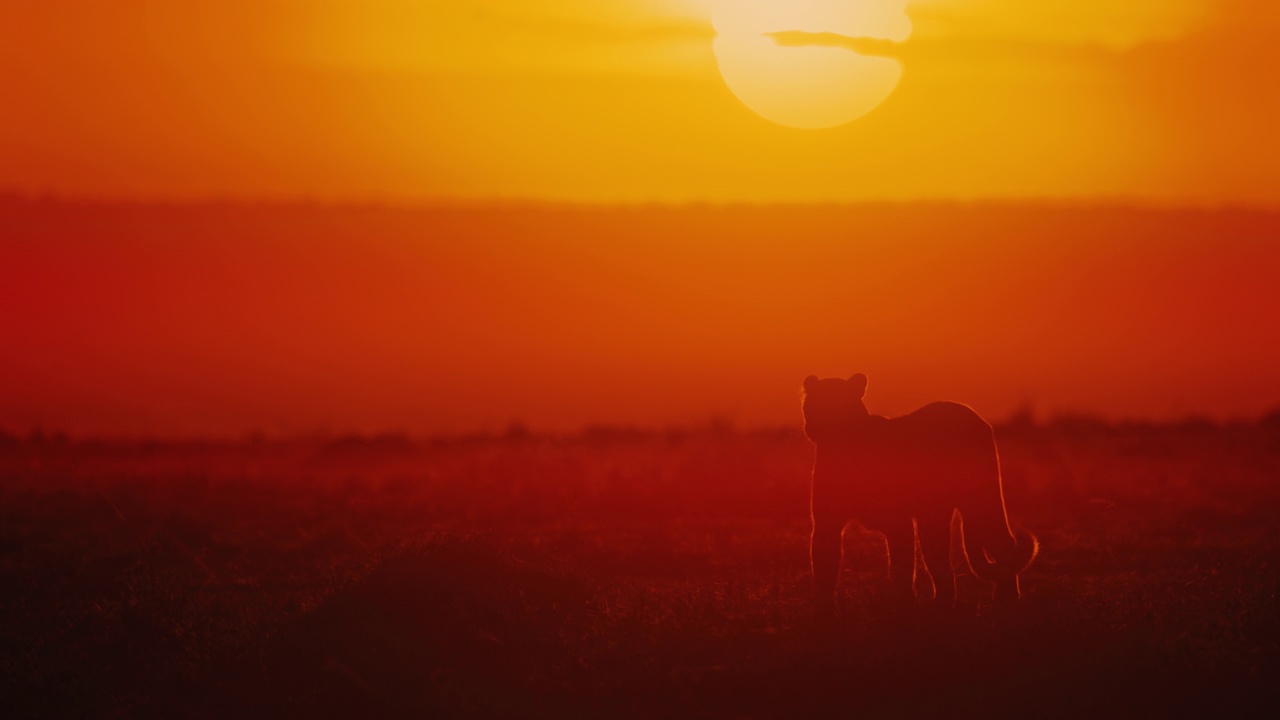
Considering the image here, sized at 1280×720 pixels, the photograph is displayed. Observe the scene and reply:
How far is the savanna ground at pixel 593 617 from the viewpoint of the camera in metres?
9.04

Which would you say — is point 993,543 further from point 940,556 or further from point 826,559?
point 826,559

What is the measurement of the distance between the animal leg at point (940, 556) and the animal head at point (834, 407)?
37.6 inches

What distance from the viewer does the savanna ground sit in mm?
9039

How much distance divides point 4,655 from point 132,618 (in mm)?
1075

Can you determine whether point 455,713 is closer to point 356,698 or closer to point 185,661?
point 356,698

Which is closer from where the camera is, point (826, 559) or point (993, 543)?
point (993, 543)

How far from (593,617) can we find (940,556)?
2.65 metres

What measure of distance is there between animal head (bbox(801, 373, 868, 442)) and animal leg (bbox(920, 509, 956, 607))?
0.95 m

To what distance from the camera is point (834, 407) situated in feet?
37.9

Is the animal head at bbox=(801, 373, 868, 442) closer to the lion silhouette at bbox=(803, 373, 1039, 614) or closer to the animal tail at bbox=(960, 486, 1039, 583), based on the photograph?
the lion silhouette at bbox=(803, 373, 1039, 614)

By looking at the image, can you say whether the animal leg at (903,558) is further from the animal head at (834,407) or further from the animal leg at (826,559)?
the animal head at (834,407)

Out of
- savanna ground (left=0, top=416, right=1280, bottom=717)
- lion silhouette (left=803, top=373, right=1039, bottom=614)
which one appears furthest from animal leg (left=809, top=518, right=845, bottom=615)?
savanna ground (left=0, top=416, right=1280, bottom=717)

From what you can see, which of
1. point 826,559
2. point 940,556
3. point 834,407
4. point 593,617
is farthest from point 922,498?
point 593,617

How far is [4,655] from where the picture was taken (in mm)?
10297
